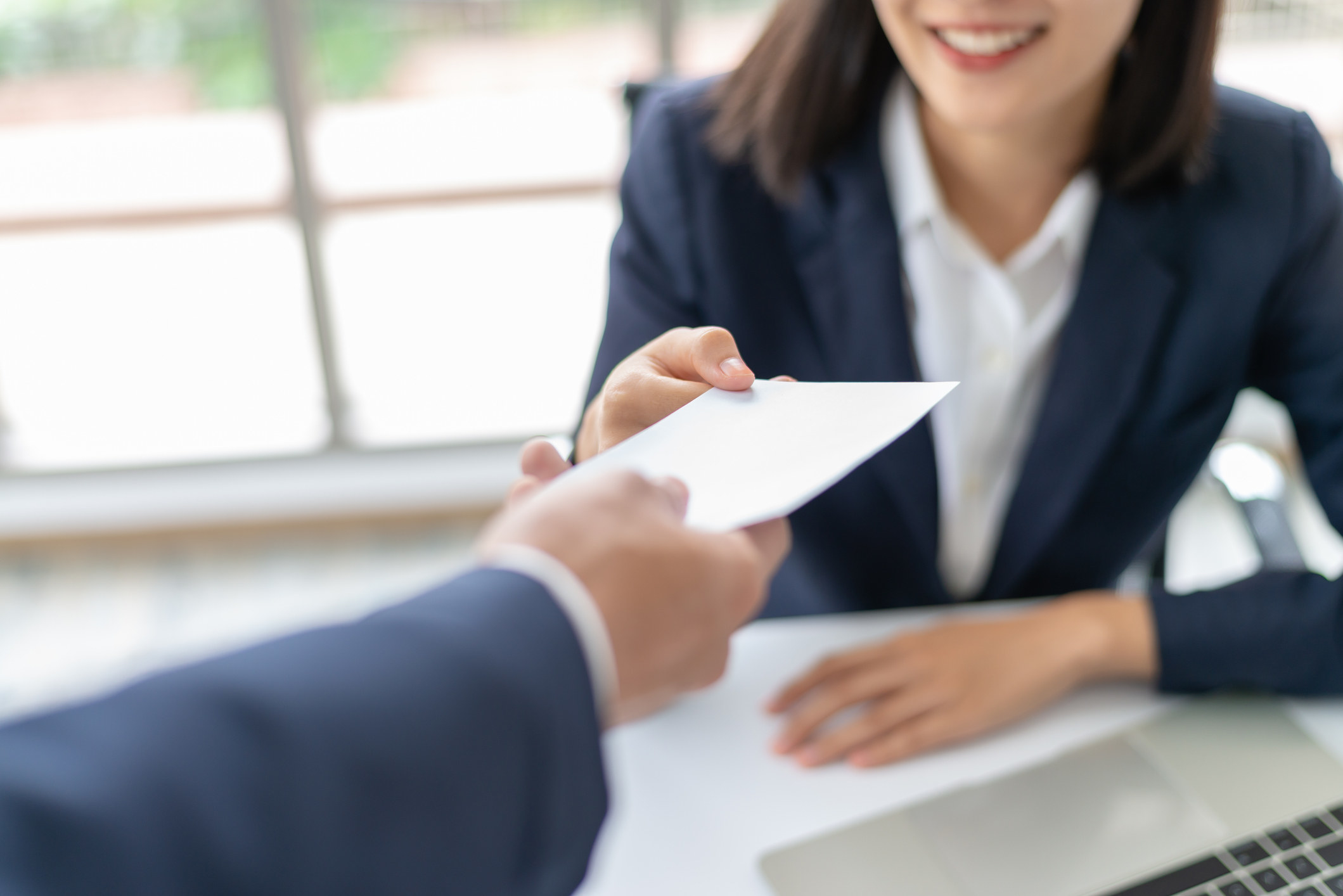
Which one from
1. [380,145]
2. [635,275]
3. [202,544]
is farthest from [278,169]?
[635,275]

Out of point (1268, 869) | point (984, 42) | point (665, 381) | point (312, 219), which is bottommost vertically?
point (1268, 869)

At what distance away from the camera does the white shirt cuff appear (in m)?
0.37

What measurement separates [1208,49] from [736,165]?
1.26ft

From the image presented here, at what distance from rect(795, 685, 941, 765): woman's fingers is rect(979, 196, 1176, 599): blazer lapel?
236mm

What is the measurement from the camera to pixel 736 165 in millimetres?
852

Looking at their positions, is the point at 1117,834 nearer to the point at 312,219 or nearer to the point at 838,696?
the point at 838,696

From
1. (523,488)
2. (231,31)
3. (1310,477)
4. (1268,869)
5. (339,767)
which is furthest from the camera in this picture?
(231,31)

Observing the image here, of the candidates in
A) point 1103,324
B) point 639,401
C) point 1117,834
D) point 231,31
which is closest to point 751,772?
point 1117,834

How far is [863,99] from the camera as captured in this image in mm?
877

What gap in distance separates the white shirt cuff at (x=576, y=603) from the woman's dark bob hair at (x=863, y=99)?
52cm

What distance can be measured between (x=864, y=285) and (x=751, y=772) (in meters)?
0.35

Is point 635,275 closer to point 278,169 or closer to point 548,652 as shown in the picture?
point 548,652

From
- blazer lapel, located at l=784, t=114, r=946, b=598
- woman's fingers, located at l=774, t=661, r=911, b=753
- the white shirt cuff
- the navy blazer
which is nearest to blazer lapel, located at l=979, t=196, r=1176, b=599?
the navy blazer

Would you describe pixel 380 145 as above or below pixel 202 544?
above
